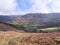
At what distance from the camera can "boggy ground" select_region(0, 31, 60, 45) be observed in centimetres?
1227

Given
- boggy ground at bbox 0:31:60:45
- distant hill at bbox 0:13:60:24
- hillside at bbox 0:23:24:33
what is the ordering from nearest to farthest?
boggy ground at bbox 0:31:60:45
distant hill at bbox 0:13:60:24
hillside at bbox 0:23:24:33

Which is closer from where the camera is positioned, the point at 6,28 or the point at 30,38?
the point at 30,38

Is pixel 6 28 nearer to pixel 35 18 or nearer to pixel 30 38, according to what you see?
pixel 35 18

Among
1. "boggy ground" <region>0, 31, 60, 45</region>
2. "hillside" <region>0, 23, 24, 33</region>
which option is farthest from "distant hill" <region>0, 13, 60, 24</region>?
"boggy ground" <region>0, 31, 60, 45</region>

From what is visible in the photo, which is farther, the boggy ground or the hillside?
the hillside

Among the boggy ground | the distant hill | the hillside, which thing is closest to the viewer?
the boggy ground

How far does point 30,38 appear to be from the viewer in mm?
12914

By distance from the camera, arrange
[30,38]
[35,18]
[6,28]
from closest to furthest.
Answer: [30,38], [6,28], [35,18]

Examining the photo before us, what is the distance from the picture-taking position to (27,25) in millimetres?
14547

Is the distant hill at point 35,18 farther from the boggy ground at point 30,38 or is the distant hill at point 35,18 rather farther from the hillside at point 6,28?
the boggy ground at point 30,38

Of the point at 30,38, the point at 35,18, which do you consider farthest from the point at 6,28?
the point at 30,38

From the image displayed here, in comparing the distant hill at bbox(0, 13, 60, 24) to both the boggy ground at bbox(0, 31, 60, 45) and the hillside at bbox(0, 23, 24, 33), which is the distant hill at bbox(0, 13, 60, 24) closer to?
the hillside at bbox(0, 23, 24, 33)

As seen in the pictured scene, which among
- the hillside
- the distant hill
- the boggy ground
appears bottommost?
the boggy ground

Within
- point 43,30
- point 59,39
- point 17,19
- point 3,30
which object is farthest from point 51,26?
point 3,30
